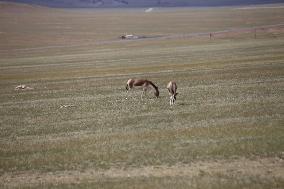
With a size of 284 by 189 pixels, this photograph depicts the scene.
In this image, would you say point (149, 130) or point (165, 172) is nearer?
point (165, 172)

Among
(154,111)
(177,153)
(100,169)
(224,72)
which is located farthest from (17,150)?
(224,72)

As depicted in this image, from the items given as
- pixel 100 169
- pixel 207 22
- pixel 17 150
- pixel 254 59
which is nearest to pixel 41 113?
pixel 17 150

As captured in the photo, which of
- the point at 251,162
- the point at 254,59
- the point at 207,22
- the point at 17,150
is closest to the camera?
the point at 251,162

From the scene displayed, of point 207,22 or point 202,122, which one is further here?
point 207,22

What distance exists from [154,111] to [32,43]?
95.5 m

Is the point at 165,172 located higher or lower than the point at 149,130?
higher

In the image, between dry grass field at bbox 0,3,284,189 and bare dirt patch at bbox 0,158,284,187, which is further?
dry grass field at bbox 0,3,284,189

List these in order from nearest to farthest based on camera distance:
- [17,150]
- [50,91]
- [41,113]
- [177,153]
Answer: [177,153] < [17,150] < [41,113] < [50,91]

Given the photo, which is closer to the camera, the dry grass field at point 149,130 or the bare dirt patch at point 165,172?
the bare dirt patch at point 165,172

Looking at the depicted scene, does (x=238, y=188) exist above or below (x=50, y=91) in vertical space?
above

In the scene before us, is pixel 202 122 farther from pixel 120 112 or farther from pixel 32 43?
pixel 32 43

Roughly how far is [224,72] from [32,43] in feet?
263

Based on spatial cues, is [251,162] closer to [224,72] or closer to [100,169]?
[100,169]

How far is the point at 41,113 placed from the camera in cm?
3120
